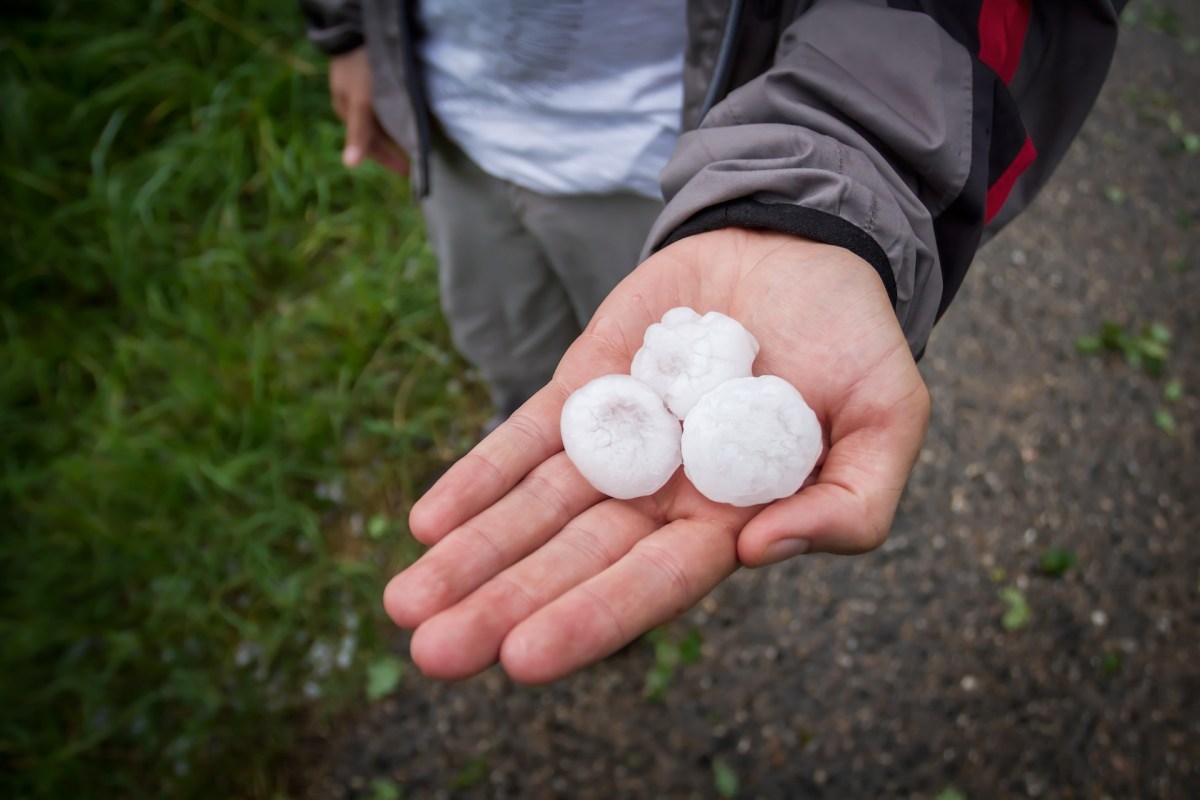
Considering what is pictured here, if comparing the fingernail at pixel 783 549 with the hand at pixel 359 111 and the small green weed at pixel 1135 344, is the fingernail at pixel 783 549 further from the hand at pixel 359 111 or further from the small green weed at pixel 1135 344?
the small green weed at pixel 1135 344

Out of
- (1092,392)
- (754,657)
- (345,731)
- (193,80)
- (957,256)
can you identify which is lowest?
(345,731)

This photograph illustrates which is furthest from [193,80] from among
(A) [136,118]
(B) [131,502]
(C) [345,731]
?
(C) [345,731]

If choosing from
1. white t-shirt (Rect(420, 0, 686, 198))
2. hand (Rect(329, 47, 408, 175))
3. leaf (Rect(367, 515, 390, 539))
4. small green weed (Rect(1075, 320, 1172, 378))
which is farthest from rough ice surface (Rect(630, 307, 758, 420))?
small green weed (Rect(1075, 320, 1172, 378))

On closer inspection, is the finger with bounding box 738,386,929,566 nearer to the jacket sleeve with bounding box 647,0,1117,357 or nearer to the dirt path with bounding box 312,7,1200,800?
the jacket sleeve with bounding box 647,0,1117,357

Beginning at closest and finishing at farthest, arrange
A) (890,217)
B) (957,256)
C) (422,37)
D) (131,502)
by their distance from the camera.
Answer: (890,217)
(957,256)
(422,37)
(131,502)

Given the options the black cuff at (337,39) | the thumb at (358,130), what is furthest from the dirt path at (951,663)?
the black cuff at (337,39)

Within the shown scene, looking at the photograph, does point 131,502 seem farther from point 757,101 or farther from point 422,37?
point 757,101
